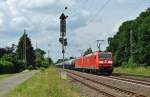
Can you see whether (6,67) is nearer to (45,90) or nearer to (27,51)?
(45,90)

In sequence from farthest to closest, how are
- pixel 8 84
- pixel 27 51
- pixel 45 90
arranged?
1. pixel 27 51
2. pixel 8 84
3. pixel 45 90

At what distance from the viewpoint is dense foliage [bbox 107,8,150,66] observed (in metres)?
103

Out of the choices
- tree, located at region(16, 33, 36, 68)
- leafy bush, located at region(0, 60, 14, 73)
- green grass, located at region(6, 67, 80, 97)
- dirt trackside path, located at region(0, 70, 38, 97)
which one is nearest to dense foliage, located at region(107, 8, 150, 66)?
tree, located at region(16, 33, 36, 68)

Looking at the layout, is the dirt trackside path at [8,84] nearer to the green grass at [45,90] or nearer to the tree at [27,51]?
the green grass at [45,90]

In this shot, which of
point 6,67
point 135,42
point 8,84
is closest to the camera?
point 8,84

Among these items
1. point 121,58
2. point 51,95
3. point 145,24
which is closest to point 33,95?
point 51,95

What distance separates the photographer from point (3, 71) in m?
87.4

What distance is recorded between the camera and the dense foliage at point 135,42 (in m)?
103

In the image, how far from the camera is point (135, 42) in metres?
123

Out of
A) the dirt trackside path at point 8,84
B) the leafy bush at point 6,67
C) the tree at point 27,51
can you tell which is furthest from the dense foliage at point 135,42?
the dirt trackside path at point 8,84

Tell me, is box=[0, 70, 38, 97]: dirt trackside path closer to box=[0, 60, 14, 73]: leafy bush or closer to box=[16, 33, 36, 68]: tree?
box=[0, 60, 14, 73]: leafy bush

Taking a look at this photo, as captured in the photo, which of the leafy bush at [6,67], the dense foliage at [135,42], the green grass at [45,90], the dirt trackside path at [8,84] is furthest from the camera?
the dense foliage at [135,42]

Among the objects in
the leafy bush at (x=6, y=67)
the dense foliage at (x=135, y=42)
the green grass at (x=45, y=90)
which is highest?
the dense foliage at (x=135, y=42)

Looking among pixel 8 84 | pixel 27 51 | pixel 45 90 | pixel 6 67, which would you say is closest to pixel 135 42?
pixel 6 67
